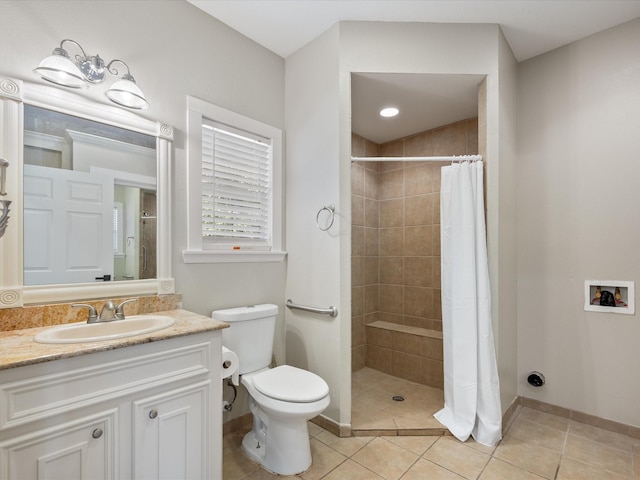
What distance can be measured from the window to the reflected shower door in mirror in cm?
27

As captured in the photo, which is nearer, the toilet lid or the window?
the toilet lid

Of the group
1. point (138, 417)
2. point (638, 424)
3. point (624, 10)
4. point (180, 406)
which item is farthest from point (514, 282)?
point (138, 417)

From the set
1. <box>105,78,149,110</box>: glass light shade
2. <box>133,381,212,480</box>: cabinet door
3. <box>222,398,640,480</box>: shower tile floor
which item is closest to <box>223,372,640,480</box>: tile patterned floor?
<box>222,398,640,480</box>: shower tile floor

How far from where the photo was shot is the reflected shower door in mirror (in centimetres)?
145

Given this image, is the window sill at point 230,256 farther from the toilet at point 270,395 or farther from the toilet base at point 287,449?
the toilet base at point 287,449

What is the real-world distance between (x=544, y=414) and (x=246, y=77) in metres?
3.27

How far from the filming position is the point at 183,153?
6.48ft

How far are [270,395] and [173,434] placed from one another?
0.49 meters

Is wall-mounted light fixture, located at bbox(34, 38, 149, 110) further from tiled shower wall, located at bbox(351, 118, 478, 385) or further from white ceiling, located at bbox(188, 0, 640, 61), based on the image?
tiled shower wall, located at bbox(351, 118, 478, 385)

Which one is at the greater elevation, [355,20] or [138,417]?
[355,20]

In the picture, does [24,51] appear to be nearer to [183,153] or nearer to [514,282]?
[183,153]

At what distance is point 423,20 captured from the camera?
214cm

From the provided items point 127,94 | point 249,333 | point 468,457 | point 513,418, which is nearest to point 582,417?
point 513,418

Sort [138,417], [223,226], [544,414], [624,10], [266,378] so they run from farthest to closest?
[544,414] < [223,226] < [624,10] < [266,378] < [138,417]
